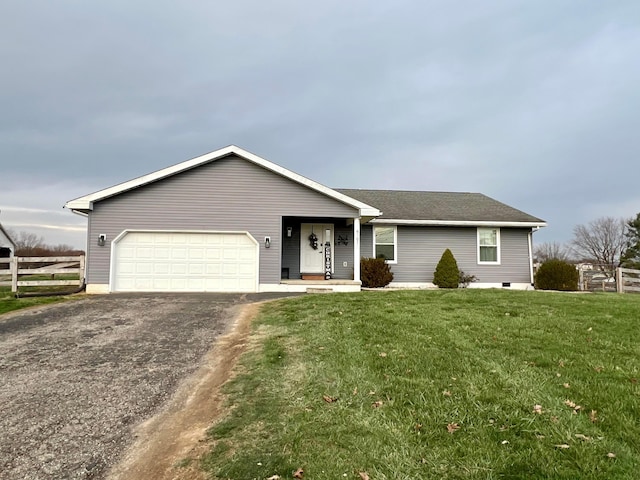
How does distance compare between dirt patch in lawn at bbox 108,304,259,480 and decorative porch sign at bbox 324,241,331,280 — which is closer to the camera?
dirt patch in lawn at bbox 108,304,259,480

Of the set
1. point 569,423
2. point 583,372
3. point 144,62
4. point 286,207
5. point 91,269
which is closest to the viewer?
point 569,423

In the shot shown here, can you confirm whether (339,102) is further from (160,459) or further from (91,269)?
(160,459)

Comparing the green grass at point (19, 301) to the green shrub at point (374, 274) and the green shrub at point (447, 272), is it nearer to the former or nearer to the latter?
the green shrub at point (374, 274)

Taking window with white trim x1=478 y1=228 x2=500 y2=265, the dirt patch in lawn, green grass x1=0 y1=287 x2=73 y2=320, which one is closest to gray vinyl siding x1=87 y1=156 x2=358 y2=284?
green grass x1=0 y1=287 x2=73 y2=320

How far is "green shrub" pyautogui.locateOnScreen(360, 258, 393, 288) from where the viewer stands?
551 inches

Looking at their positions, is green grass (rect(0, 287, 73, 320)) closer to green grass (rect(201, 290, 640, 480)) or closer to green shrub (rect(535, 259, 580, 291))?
green grass (rect(201, 290, 640, 480))

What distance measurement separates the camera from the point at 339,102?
21156 millimetres

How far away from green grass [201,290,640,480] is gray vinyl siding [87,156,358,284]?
257 inches

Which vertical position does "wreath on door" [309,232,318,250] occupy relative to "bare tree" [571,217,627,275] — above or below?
below

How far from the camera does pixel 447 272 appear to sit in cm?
1422

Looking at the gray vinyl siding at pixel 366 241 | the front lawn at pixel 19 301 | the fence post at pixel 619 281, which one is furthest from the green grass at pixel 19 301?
the fence post at pixel 619 281

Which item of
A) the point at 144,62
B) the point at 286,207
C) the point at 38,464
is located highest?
the point at 144,62

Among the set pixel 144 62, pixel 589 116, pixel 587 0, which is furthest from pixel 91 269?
pixel 589 116

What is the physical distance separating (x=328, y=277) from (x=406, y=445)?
456 inches
